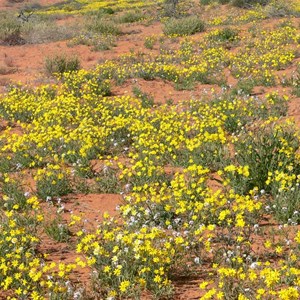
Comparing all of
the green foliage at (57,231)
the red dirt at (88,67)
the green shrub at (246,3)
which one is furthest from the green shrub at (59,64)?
the green shrub at (246,3)

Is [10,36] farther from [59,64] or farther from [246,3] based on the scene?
[246,3]

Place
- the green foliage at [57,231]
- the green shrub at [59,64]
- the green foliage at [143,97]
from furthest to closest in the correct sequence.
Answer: the green shrub at [59,64] → the green foliage at [143,97] → the green foliage at [57,231]

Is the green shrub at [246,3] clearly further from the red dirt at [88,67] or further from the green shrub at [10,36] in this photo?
the green shrub at [10,36]

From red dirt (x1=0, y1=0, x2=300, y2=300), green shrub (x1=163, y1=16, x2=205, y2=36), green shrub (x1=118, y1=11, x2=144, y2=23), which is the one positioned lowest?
red dirt (x1=0, y1=0, x2=300, y2=300)

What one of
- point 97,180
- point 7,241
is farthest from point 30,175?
point 7,241

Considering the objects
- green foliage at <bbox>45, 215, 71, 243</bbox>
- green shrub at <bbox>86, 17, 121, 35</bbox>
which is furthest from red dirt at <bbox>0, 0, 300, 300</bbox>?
green shrub at <bbox>86, 17, 121, 35</bbox>

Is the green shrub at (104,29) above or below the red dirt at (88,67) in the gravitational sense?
above

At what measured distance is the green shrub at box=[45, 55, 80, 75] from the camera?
14.2 m

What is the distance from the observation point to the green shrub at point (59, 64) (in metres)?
14.2

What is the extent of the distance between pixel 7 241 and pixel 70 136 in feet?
11.0

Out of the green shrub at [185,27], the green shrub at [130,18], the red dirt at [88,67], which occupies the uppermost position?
the green shrub at [130,18]

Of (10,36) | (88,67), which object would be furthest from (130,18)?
(88,67)

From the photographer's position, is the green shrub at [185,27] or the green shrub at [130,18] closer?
the green shrub at [185,27]

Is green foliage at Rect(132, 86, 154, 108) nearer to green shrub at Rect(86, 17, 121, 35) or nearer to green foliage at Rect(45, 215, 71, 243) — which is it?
green foliage at Rect(45, 215, 71, 243)
